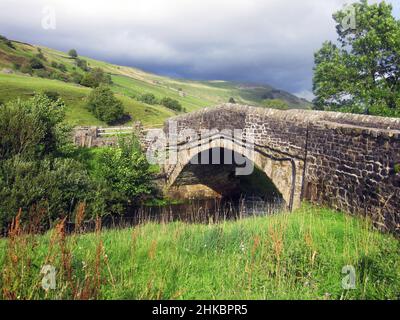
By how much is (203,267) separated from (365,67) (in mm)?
18278

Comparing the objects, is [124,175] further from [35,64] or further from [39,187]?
[35,64]

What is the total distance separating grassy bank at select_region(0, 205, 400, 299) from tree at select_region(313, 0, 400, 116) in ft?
45.7

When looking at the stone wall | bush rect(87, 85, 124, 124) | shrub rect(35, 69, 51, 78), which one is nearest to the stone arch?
the stone wall

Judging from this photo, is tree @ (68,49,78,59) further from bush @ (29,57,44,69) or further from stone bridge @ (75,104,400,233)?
stone bridge @ (75,104,400,233)

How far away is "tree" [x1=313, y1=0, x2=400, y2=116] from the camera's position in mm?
17156

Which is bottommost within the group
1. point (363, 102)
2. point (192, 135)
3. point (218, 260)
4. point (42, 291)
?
point (218, 260)

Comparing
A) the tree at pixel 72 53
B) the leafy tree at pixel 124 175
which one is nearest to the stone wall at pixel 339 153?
the leafy tree at pixel 124 175

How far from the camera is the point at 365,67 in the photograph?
18594mm

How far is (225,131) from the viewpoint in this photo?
47.0 feet

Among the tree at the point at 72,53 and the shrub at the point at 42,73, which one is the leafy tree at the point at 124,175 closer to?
the shrub at the point at 42,73

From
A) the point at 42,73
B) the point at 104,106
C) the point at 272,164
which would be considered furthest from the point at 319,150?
the point at 42,73

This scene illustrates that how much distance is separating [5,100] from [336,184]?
102 feet
